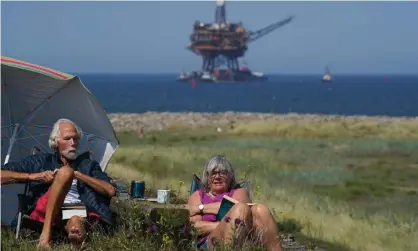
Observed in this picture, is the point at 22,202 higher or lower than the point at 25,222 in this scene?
higher

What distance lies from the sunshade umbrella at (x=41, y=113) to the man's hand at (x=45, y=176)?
949 millimetres

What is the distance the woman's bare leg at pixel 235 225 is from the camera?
5.42m

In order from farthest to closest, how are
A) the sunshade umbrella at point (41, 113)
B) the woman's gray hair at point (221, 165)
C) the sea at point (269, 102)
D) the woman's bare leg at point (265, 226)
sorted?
the sea at point (269, 102), the sunshade umbrella at point (41, 113), the woman's gray hair at point (221, 165), the woman's bare leg at point (265, 226)

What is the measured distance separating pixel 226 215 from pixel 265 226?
273mm

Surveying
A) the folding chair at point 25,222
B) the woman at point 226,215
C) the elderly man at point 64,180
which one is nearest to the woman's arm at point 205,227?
the woman at point 226,215

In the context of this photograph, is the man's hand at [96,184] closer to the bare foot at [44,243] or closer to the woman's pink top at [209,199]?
the bare foot at [44,243]

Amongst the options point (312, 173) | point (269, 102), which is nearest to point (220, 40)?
point (269, 102)

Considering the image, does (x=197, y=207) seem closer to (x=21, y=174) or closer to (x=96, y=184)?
(x=96, y=184)

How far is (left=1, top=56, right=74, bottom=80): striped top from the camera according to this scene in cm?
671

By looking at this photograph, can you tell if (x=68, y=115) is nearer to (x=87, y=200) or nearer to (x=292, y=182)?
(x=87, y=200)

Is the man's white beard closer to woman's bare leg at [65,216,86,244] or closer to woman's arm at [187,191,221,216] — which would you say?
woman's bare leg at [65,216,86,244]

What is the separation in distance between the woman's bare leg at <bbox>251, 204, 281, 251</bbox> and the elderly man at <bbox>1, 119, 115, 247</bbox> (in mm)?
1117

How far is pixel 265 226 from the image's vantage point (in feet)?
18.2

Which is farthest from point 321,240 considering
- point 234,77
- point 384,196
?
point 234,77
